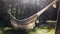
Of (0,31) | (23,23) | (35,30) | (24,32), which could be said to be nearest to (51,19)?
(35,30)

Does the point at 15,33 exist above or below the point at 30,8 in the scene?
below

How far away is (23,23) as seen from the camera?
92.4 inches

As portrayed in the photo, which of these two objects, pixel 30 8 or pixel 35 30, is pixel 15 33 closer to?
pixel 35 30

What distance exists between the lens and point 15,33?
279cm

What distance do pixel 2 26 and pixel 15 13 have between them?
1.41 ft

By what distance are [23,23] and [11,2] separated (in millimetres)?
868

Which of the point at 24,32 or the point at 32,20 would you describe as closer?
the point at 32,20

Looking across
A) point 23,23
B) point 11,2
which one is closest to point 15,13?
point 11,2

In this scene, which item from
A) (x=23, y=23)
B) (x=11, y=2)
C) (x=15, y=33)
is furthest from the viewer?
(x=11, y=2)

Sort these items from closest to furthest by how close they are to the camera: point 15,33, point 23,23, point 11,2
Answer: point 23,23
point 15,33
point 11,2

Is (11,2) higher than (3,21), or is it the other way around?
(11,2)

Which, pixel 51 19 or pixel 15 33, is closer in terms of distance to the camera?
pixel 15 33

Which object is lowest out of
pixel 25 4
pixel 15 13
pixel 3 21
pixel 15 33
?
pixel 15 33

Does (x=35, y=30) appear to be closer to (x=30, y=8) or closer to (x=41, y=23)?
(x=41, y=23)
